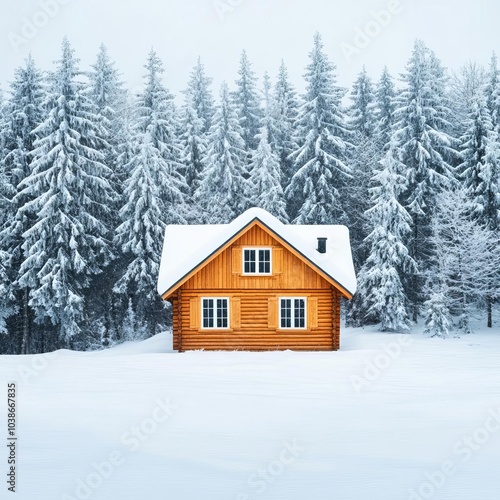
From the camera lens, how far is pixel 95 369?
791 inches

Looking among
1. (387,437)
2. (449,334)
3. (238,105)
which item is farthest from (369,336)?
(238,105)

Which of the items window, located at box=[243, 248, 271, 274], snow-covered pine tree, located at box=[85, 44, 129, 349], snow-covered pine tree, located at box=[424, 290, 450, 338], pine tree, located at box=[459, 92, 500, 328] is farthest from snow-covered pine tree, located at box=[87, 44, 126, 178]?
pine tree, located at box=[459, 92, 500, 328]

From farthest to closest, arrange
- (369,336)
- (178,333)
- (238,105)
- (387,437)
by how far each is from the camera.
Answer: (238,105)
(369,336)
(178,333)
(387,437)

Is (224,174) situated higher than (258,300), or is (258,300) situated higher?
(224,174)

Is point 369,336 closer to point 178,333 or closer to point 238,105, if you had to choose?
point 178,333

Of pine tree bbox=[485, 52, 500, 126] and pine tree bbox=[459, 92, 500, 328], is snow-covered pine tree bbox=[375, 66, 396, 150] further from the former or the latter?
pine tree bbox=[459, 92, 500, 328]

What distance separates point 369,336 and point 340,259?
17.4 feet

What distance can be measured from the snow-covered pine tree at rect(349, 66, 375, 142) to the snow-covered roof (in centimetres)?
1918

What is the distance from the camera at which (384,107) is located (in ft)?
141

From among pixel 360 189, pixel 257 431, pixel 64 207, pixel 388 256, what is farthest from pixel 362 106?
pixel 257 431

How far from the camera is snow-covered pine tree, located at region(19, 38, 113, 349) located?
3159 cm

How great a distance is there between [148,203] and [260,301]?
439 inches

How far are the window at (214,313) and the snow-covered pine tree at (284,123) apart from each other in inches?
Answer: 658

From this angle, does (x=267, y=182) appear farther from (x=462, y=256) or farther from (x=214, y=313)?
(x=214, y=313)
